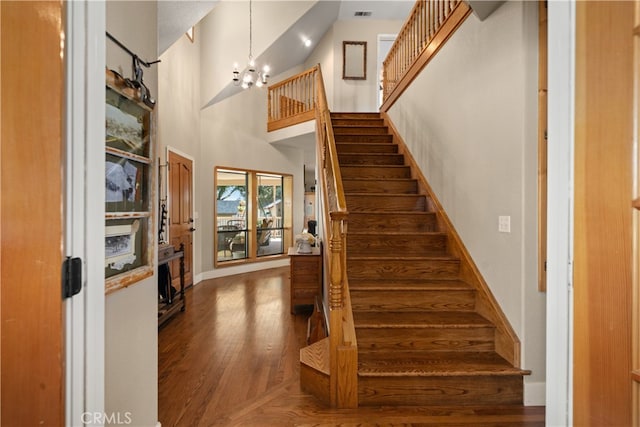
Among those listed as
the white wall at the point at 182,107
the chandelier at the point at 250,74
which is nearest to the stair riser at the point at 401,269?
the white wall at the point at 182,107

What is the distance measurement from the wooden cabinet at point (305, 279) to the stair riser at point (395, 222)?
80 centimetres

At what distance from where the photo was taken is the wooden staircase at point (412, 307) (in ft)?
6.65

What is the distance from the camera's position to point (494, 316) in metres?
2.30

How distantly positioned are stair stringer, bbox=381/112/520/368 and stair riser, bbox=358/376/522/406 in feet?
0.62

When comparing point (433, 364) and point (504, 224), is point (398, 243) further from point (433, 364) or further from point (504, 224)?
point (433, 364)

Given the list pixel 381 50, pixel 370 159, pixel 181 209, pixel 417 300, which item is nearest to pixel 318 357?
pixel 417 300

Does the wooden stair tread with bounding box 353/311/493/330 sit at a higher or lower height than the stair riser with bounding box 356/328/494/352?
higher

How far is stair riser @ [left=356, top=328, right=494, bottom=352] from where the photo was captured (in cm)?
228

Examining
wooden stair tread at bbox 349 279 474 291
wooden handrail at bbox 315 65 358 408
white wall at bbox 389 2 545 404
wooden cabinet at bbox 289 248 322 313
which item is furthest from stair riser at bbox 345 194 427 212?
wooden handrail at bbox 315 65 358 408

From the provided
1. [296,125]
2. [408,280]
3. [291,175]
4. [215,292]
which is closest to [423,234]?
[408,280]

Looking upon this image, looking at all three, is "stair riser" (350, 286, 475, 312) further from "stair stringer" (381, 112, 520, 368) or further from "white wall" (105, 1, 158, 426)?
"white wall" (105, 1, 158, 426)

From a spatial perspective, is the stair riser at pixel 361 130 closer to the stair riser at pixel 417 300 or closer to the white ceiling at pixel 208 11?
the white ceiling at pixel 208 11

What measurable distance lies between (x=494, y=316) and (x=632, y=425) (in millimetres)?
1752

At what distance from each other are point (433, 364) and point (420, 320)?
35 centimetres
